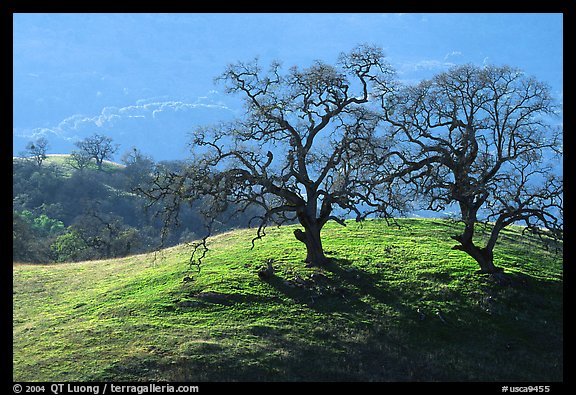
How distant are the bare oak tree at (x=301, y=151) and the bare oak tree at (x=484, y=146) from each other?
181 centimetres

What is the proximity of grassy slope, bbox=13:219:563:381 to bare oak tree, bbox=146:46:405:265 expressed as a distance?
4401 millimetres

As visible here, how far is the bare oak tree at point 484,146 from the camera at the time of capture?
98.2ft

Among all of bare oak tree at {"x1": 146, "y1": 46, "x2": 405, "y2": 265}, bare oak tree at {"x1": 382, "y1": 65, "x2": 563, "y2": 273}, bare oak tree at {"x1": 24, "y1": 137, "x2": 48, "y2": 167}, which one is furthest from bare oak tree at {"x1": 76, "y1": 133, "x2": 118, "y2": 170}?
bare oak tree at {"x1": 382, "y1": 65, "x2": 563, "y2": 273}

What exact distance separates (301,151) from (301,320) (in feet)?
33.7

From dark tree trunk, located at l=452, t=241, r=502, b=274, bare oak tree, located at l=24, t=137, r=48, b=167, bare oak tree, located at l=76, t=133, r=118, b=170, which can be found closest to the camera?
dark tree trunk, located at l=452, t=241, r=502, b=274

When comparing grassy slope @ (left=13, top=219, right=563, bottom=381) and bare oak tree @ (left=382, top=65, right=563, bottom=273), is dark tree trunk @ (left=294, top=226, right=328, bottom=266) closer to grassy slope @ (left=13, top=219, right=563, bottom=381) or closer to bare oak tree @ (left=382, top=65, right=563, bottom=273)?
grassy slope @ (left=13, top=219, right=563, bottom=381)

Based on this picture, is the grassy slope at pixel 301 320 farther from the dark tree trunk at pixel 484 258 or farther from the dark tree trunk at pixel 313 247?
the dark tree trunk at pixel 313 247

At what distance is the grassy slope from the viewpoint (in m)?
22.6

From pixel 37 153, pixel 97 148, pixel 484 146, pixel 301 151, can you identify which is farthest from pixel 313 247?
pixel 37 153

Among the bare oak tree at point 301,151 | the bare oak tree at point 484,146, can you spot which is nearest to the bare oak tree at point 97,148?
the bare oak tree at point 301,151

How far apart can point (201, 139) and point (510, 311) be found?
1913 centimetres

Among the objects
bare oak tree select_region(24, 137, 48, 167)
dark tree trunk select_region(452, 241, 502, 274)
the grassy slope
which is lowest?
the grassy slope

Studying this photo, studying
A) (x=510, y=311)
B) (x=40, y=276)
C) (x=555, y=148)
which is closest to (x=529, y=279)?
(x=510, y=311)

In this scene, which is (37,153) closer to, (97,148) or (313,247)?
(97,148)
